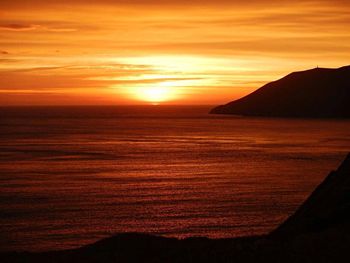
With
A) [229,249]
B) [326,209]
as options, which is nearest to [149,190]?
[326,209]

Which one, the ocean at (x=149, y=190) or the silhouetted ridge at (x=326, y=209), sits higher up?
the silhouetted ridge at (x=326, y=209)

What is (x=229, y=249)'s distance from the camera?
15422 mm

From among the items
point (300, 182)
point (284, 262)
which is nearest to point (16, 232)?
point (284, 262)

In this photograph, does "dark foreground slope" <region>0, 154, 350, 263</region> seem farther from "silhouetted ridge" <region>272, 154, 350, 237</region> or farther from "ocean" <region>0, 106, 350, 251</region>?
"ocean" <region>0, 106, 350, 251</region>

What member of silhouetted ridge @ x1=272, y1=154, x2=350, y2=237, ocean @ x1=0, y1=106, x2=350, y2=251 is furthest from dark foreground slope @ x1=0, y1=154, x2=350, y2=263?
ocean @ x1=0, y1=106, x2=350, y2=251

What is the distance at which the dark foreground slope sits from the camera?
15.0 m

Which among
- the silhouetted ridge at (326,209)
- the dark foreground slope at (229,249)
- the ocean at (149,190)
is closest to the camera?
the dark foreground slope at (229,249)

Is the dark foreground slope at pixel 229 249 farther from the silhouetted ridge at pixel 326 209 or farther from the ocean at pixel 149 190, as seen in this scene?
the ocean at pixel 149 190

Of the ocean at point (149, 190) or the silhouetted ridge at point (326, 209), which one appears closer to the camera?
the silhouetted ridge at point (326, 209)

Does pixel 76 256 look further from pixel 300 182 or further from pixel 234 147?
pixel 234 147

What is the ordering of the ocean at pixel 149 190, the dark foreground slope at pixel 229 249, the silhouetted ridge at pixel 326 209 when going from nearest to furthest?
1. the dark foreground slope at pixel 229 249
2. the silhouetted ridge at pixel 326 209
3. the ocean at pixel 149 190

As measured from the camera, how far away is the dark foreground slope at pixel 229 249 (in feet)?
49.3

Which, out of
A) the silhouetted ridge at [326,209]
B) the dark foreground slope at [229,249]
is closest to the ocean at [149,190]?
→ the silhouetted ridge at [326,209]

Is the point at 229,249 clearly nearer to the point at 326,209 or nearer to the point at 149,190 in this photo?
the point at 326,209
